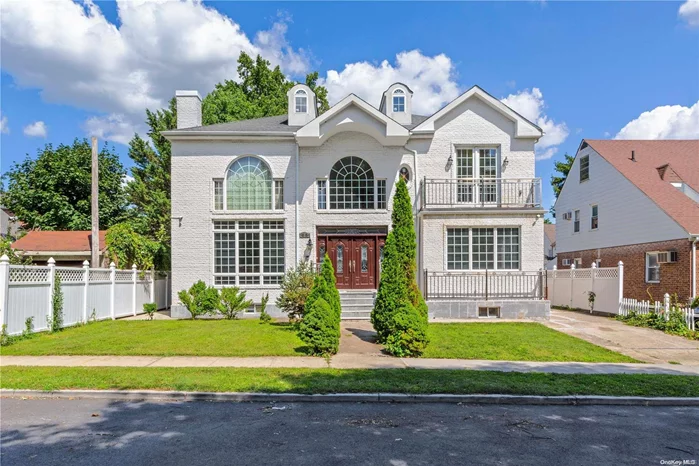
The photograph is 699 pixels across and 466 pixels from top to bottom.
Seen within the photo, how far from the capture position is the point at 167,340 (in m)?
11.2

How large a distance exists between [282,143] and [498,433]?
13550 mm

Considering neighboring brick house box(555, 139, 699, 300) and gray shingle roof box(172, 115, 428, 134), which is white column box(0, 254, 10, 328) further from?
neighboring brick house box(555, 139, 699, 300)

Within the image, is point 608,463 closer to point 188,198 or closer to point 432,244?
point 432,244

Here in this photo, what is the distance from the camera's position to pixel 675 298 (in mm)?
15250

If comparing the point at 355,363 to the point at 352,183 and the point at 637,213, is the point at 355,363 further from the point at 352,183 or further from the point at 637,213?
the point at 637,213

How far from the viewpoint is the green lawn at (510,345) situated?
31.8 ft

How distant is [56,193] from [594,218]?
32069 mm

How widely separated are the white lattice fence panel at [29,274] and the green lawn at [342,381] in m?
3.82

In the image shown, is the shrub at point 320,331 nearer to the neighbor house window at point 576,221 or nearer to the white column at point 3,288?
the white column at point 3,288

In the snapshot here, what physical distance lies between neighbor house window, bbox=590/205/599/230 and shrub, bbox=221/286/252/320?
57.9ft

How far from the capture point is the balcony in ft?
54.4

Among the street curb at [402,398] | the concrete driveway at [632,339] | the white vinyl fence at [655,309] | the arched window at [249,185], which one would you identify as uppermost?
the arched window at [249,185]

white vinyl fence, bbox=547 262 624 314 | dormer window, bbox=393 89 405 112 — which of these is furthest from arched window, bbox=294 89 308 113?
white vinyl fence, bbox=547 262 624 314

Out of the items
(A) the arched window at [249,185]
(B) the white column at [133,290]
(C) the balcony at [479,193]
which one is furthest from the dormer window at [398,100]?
(B) the white column at [133,290]
